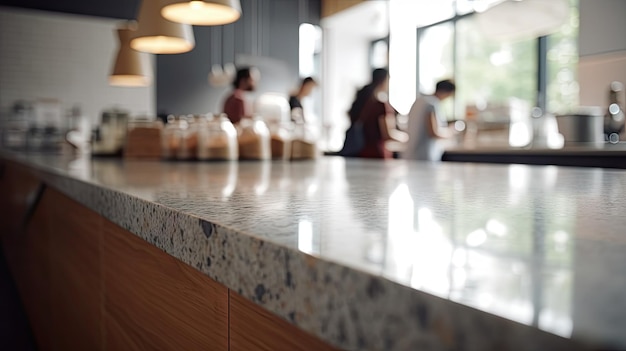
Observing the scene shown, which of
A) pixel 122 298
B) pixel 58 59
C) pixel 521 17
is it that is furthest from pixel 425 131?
pixel 58 59

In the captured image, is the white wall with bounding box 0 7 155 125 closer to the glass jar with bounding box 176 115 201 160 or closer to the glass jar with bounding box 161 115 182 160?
the glass jar with bounding box 161 115 182 160

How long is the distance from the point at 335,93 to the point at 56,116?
14.3 feet

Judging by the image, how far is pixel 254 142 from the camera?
1.64 meters

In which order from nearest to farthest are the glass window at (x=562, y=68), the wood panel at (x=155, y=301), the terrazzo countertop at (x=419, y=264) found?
1. the terrazzo countertop at (x=419, y=264)
2. the wood panel at (x=155, y=301)
3. the glass window at (x=562, y=68)

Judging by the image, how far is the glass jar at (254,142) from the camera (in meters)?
1.63

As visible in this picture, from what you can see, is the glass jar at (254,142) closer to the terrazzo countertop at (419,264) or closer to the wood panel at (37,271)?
the wood panel at (37,271)

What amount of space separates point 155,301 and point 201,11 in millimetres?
1344

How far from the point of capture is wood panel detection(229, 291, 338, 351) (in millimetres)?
285

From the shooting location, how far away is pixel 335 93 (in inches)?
325

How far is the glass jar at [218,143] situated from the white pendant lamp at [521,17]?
1742 millimetres

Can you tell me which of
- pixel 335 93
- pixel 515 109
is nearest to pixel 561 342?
pixel 515 109

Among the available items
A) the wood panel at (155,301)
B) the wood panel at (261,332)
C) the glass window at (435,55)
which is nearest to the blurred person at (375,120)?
the wood panel at (155,301)

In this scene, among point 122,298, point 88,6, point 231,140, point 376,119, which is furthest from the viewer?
point 88,6

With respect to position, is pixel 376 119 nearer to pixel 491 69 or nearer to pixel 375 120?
pixel 375 120
